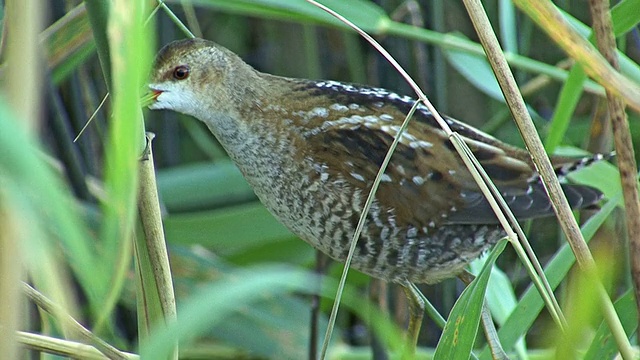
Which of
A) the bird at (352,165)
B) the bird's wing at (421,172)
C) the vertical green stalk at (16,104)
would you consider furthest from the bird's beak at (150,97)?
the vertical green stalk at (16,104)

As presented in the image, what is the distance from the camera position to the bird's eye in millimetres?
1568

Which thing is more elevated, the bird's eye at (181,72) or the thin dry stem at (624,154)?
the bird's eye at (181,72)

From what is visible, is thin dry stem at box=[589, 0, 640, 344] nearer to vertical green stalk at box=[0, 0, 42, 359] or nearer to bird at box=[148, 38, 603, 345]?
bird at box=[148, 38, 603, 345]

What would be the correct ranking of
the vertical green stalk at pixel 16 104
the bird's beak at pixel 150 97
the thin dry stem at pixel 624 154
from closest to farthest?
the vertical green stalk at pixel 16 104
the thin dry stem at pixel 624 154
the bird's beak at pixel 150 97

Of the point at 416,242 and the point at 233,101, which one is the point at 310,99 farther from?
the point at 416,242

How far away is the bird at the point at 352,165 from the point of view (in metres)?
1.56

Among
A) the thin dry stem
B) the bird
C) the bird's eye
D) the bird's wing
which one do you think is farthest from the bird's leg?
the thin dry stem

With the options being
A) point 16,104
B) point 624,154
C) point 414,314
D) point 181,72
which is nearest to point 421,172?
point 414,314

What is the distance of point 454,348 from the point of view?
107 cm

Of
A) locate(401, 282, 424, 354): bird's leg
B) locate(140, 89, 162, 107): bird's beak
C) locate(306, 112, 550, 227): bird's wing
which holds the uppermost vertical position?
locate(140, 89, 162, 107): bird's beak

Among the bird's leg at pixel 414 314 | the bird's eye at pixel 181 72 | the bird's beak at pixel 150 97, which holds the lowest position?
the bird's leg at pixel 414 314

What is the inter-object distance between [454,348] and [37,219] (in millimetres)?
581

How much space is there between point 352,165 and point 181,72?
349mm

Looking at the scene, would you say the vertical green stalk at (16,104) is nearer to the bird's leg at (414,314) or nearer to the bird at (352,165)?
the bird at (352,165)
